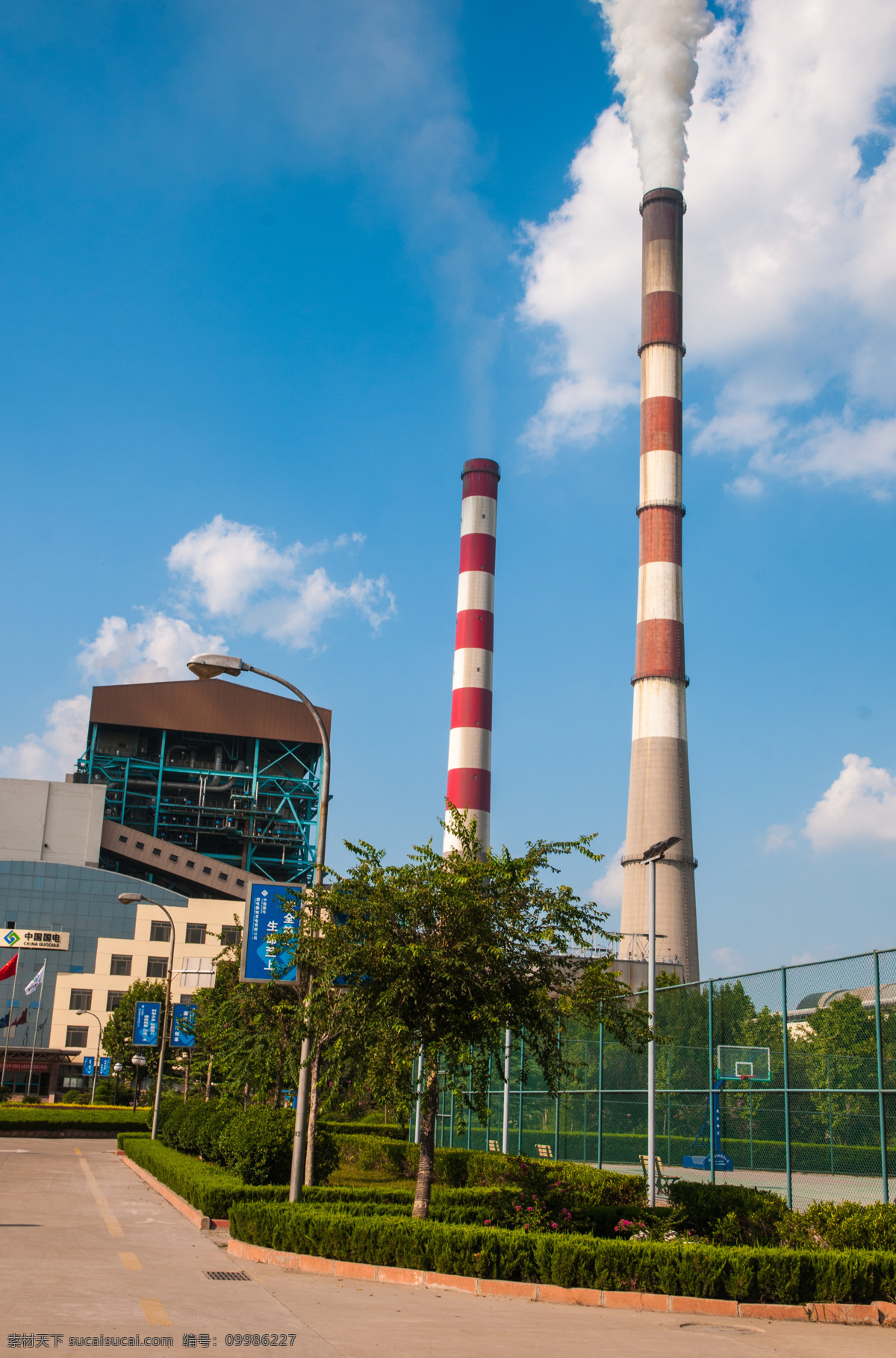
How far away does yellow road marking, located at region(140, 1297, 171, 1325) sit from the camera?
10.6 m

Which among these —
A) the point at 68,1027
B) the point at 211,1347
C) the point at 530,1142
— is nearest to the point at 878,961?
the point at 211,1347

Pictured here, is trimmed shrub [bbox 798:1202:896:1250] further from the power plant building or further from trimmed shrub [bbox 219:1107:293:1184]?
the power plant building

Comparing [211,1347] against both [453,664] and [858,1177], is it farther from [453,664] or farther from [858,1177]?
[453,664]

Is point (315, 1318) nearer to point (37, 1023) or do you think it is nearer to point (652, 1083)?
point (652, 1083)

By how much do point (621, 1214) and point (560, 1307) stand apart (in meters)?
4.70

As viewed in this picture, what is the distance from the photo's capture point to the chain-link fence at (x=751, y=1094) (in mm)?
18328

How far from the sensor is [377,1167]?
3256 centimetres

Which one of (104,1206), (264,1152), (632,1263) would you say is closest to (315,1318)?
(632,1263)

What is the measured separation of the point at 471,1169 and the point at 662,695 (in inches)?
1495

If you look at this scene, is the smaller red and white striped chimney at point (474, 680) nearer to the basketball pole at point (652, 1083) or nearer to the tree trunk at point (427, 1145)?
the basketball pole at point (652, 1083)

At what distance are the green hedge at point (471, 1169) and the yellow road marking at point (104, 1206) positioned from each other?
5793 millimetres

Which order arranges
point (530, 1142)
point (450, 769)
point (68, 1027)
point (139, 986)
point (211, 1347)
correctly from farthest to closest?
1. point (68, 1027)
2. point (139, 986)
3. point (450, 769)
4. point (530, 1142)
5. point (211, 1347)

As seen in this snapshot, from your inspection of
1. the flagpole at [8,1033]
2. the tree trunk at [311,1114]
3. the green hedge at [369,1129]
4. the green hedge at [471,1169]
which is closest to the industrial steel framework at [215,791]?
the flagpole at [8,1033]

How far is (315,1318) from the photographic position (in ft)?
36.6
